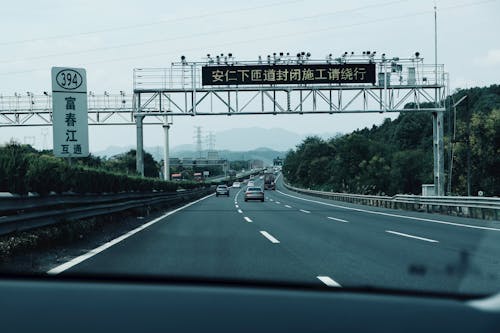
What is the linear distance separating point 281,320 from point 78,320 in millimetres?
883

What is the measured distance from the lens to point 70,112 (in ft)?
50.2

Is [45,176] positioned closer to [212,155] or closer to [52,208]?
[52,208]

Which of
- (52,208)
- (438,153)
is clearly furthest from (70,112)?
(438,153)

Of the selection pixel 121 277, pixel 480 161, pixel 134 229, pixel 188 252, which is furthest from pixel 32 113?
pixel 480 161

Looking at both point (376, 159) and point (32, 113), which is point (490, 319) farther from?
point (376, 159)

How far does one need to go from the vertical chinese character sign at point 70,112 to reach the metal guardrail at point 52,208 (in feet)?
5.58

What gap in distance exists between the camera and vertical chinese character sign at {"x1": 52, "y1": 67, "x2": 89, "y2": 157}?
1512cm

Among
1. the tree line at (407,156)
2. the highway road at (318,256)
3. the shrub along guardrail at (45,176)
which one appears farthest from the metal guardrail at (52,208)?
the tree line at (407,156)

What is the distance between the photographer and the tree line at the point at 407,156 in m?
58.3

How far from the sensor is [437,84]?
108 feet

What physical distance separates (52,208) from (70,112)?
16.4 ft

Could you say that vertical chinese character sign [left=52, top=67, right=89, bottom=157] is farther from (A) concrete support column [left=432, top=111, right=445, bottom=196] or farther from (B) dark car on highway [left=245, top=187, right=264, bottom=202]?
(B) dark car on highway [left=245, top=187, right=264, bottom=202]

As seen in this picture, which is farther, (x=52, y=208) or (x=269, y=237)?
(x=269, y=237)

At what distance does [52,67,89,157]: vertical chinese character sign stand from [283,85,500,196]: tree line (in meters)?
38.5
